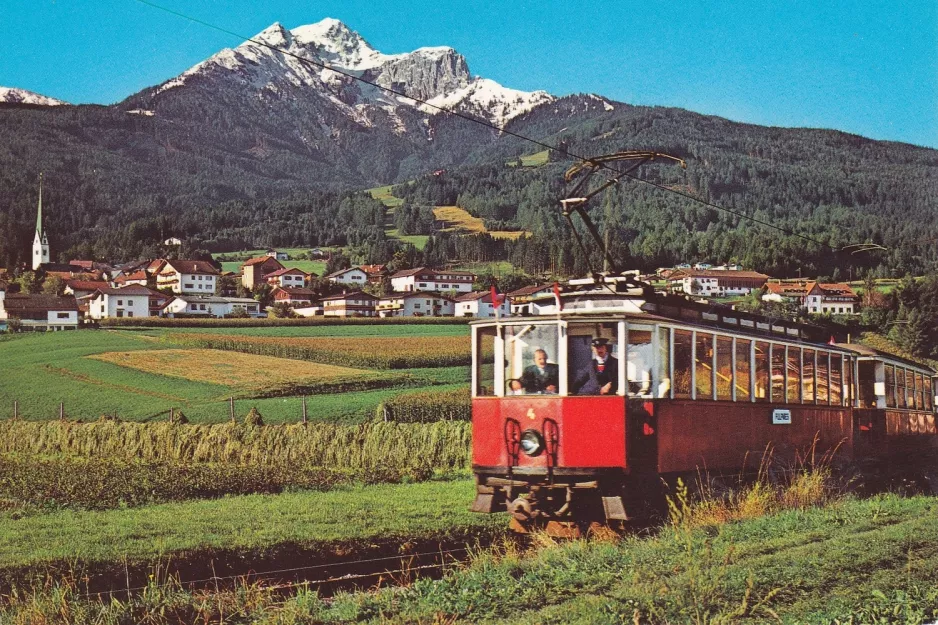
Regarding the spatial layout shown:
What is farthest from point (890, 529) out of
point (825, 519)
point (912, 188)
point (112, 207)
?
point (112, 207)

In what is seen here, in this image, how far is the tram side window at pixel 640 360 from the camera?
14875 millimetres

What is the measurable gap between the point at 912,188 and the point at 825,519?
133 metres

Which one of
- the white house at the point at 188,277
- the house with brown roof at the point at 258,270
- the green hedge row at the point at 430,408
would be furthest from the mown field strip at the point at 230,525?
the house with brown roof at the point at 258,270

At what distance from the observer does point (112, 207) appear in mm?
180500

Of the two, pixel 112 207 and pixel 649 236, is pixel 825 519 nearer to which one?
pixel 649 236

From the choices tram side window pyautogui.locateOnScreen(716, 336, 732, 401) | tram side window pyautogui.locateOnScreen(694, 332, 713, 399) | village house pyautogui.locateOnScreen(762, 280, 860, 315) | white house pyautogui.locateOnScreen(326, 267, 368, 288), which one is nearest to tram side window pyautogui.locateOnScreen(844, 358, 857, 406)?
tram side window pyautogui.locateOnScreen(716, 336, 732, 401)

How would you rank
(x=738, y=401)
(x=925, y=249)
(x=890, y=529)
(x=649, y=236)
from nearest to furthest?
1. (x=890, y=529)
2. (x=738, y=401)
3. (x=925, y=249)
4. (x=649, y=236)

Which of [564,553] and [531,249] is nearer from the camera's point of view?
[564,553]

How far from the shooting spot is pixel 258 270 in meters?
107

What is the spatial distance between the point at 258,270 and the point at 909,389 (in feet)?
291

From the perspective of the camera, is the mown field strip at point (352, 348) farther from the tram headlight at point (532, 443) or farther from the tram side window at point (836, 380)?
the tram headlight at point (532, 443)

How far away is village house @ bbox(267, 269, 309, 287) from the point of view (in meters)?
97.1

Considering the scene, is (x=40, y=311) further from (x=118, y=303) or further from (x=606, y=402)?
(x=606, y=402)

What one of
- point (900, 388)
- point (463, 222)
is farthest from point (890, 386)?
point (463, 222)
